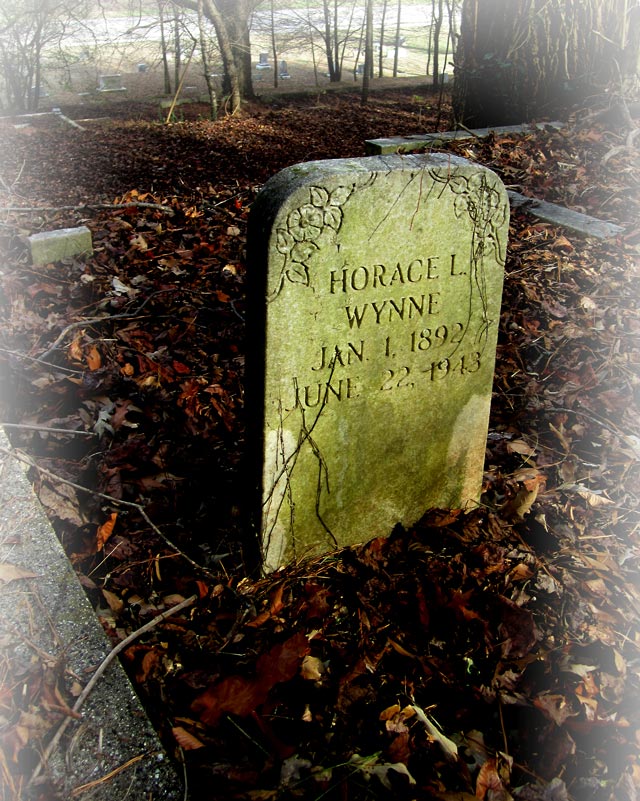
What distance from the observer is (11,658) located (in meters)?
2.03

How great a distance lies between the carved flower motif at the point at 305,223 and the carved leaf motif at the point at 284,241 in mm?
15

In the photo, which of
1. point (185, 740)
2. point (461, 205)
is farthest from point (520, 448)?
point (185, 740)

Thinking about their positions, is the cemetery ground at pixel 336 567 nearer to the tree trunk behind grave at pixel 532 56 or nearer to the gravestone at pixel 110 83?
the tree trunk behind grave at pixel 532 56

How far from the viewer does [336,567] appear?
288cm

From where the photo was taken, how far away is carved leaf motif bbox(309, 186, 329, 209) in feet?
7.45

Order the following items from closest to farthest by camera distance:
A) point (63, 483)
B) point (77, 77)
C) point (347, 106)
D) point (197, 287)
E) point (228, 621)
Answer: point (228, 621), point (63, 483), point (197, 287), point (347, 106), point (77, 77)

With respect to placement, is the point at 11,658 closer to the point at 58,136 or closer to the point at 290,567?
the point at 290,567

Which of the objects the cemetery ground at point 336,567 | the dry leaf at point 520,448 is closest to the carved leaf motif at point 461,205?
the cemetery ground at point 336,567

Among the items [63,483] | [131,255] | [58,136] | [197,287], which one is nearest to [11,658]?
[63,483]

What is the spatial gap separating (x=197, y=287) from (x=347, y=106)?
1063cm

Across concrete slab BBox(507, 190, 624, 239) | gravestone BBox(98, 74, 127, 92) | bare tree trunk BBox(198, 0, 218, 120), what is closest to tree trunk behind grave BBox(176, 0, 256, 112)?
bare tree trunk BBox(198, 0, 218, 120)

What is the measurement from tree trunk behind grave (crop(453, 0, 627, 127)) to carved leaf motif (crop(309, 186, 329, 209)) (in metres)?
7.81

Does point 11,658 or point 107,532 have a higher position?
point 11,658

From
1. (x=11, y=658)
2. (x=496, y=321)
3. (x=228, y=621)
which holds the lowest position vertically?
(x=228, y=621)
